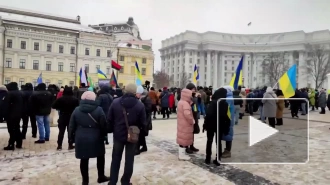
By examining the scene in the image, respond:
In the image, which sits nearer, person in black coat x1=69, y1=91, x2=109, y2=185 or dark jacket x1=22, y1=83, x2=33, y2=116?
person in black coat x1=69, y1=91, x2=109, y2=185

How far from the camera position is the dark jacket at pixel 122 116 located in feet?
15.0

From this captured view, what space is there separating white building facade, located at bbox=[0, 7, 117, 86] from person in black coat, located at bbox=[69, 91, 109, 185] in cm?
4817

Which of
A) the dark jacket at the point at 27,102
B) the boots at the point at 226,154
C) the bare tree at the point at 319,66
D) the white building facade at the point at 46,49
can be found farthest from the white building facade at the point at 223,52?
the boots at the point at 226,154

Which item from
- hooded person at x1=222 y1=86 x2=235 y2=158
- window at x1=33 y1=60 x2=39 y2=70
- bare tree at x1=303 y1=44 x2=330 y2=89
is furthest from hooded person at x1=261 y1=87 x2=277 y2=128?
window at x1=33 y1=60 x2=39 y2=70

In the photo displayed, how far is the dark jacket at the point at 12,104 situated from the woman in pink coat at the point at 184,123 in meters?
4.45

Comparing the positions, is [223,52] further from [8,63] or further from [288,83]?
[288,83]

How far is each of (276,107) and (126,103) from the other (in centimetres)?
693

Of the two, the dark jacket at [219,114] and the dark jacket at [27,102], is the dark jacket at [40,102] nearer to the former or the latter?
the dark jacket at [27,102]

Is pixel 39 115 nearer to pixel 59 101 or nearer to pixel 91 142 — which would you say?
pixel 59 101

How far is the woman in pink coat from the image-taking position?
6480 mm

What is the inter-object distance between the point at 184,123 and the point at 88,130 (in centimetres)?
264

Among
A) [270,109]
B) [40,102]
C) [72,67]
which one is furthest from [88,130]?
[72,67]

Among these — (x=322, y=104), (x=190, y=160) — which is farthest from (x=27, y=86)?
(x=322, y=104)

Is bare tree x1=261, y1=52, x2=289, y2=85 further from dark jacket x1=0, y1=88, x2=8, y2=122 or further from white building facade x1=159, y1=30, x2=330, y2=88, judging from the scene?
dark jacket x1=0, y1=88, x2=8, y2=122
